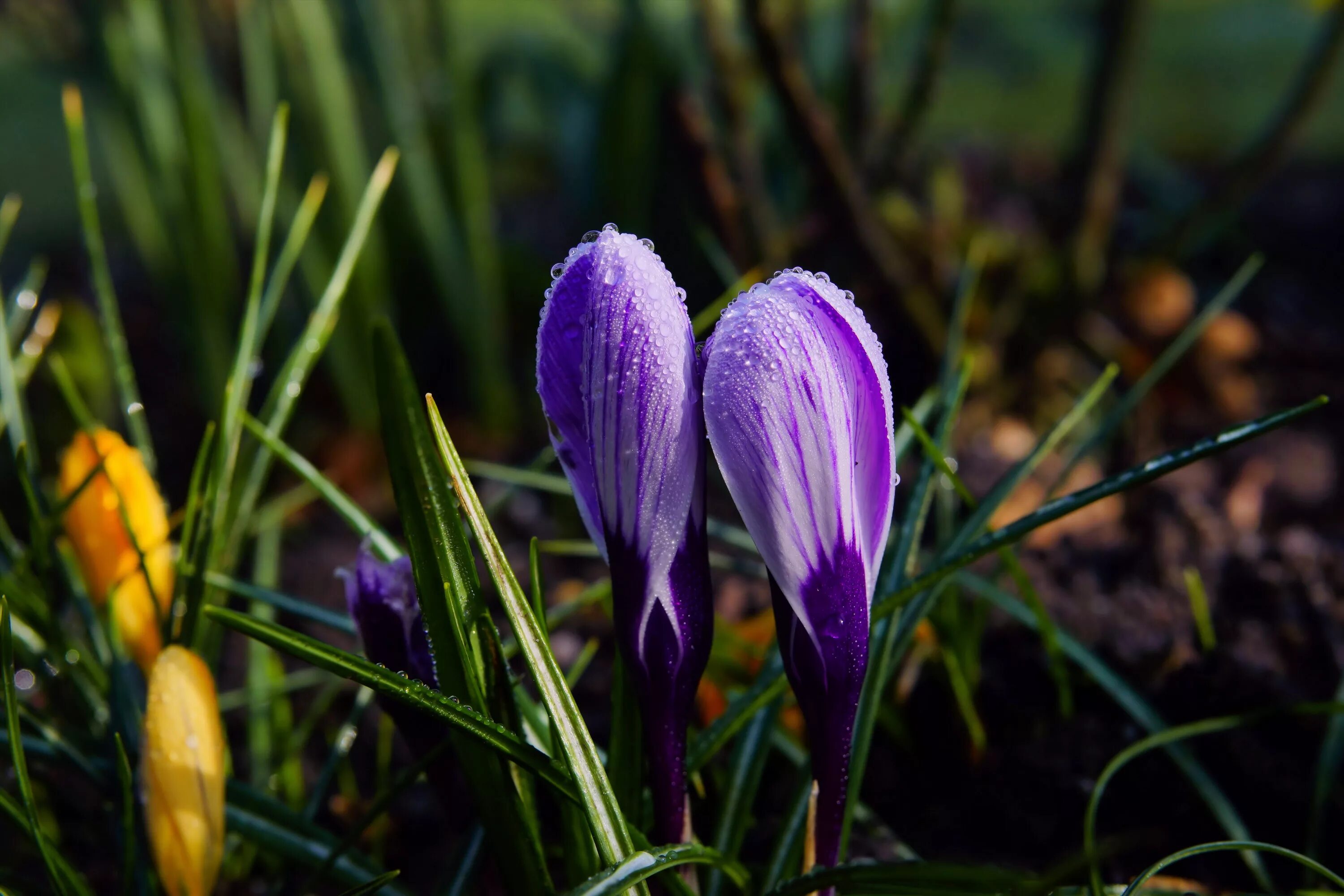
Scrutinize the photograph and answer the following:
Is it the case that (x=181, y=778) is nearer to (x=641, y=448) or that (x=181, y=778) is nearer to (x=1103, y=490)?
(x=641, y=448)

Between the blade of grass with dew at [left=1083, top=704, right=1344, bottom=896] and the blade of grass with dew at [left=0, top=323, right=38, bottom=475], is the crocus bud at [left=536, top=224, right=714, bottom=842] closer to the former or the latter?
the blade of grass with dew at [left=1083, top=704, right=1344, bottom=896]

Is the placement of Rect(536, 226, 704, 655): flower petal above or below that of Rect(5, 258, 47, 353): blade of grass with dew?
below

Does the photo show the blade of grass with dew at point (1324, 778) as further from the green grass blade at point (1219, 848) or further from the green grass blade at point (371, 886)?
the green grass blade at point (371, 886)

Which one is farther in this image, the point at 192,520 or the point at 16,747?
the point at 192,520

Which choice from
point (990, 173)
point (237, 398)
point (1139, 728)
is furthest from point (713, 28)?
point (990, 173)

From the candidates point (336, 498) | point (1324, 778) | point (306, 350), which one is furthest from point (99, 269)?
A: point (1324, 778)

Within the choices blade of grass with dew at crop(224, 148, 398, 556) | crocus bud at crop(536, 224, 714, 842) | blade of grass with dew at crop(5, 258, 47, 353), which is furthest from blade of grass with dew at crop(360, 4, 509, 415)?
crocus bud at crop(536, 224, 714, 842)

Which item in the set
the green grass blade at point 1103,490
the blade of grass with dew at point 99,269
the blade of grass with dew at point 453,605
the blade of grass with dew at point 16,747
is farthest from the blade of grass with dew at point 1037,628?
the blade of grass with dew at point 99,269
